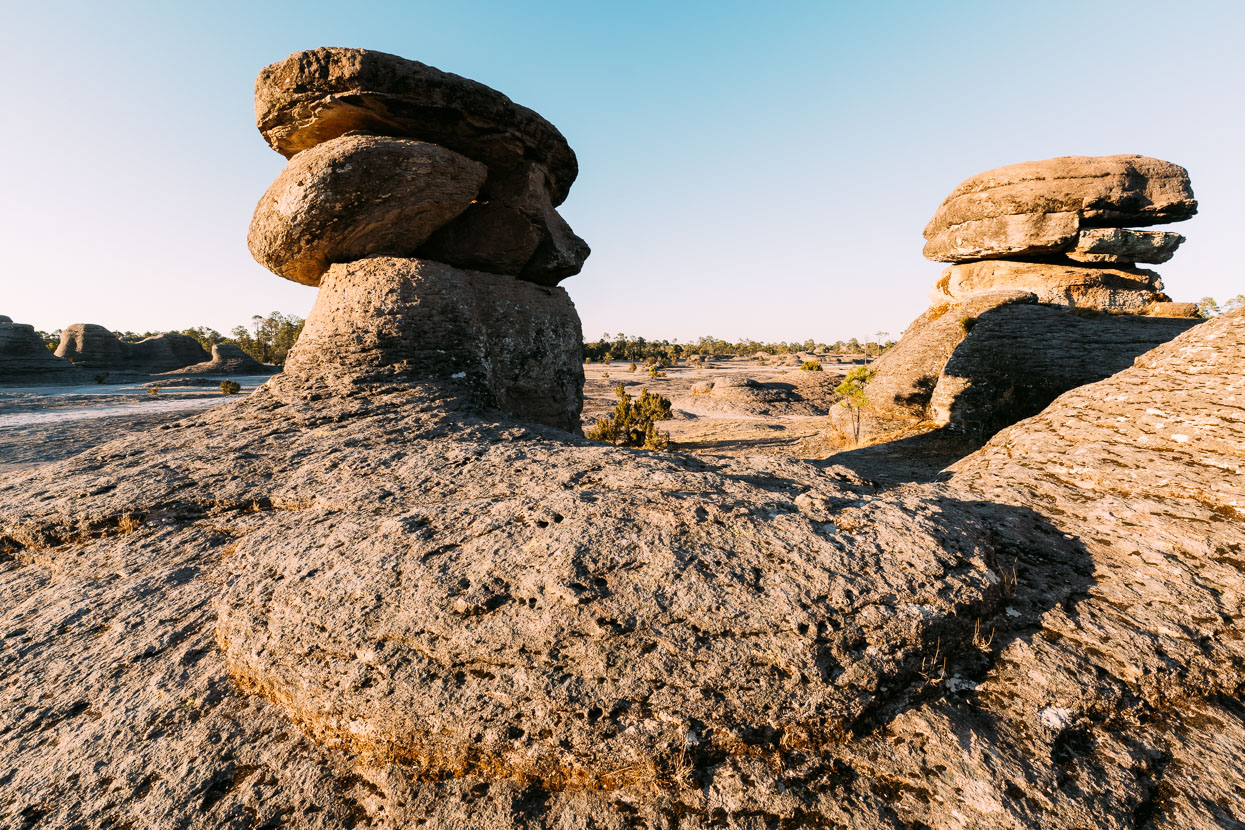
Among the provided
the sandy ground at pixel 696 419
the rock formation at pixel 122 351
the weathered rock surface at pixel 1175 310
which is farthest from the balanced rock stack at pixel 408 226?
the rock formation at pixel 122 351

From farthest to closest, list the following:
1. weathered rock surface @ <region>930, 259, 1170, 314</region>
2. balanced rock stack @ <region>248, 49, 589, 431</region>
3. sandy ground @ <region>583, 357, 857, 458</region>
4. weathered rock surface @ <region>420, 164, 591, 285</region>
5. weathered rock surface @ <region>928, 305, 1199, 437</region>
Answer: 1. sandy ground @ <region>583, 357, 857, 458</region>
2. weathered rock surface @ <region>930, 259, 1170, 314</region>
3. weathered rock surface @ <region>928, 305, 1199, 437</region>
4. weathered rock surface @ <region>420, 164, 591, 285</region>
5. balanced rock stack @ <region>248, 49, 589, 431</region>

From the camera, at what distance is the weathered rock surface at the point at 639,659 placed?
2639mm

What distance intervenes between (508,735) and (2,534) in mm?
5740

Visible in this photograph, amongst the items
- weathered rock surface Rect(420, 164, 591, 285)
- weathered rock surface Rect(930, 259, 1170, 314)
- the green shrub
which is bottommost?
the green shrub

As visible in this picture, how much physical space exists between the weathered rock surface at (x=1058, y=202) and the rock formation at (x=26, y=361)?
164 ft

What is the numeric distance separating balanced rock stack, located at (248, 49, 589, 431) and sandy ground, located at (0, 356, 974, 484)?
6.51 meters

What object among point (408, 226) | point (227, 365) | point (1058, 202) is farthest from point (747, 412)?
point (227, 365)

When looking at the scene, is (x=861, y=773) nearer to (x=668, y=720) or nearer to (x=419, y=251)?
(x=668, y=720)

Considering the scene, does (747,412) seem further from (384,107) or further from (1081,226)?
(384,107)

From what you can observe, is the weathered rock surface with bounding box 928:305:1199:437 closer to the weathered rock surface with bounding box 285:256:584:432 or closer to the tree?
the tree

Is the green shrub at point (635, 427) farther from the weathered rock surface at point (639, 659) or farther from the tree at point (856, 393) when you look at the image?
the weathered rock surface at point (639, 659)

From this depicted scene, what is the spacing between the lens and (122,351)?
44.8m

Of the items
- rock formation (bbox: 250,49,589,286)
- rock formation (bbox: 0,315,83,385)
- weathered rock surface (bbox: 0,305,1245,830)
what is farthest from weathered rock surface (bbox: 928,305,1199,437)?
rock formation (bbox: 0,315,83,385)

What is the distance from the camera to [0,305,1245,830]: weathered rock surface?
2.64m
